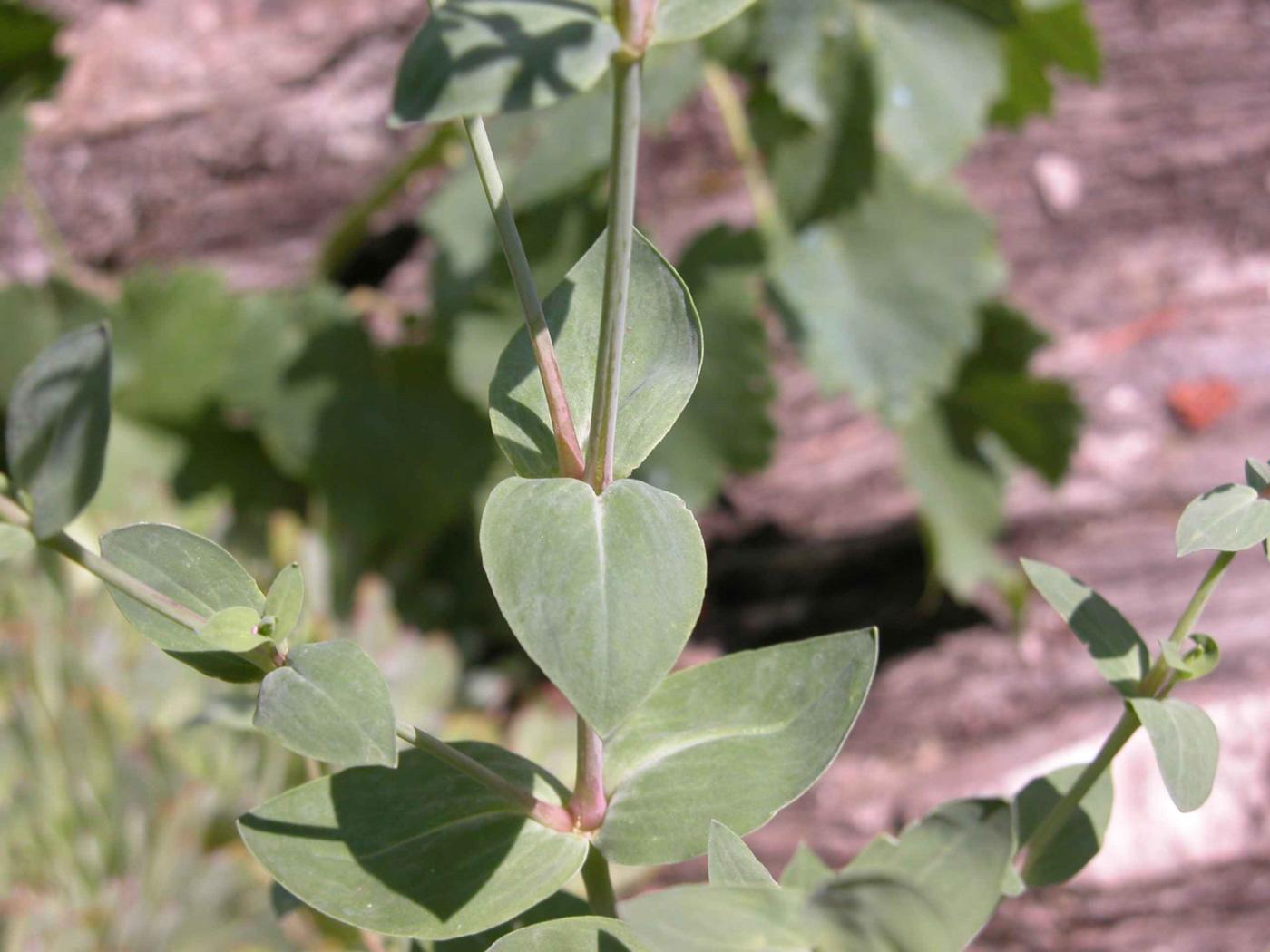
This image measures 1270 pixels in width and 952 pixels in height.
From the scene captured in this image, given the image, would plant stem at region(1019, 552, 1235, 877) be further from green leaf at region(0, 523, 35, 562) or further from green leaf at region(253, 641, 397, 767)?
green leaf at region(0, 523, 35, 562)

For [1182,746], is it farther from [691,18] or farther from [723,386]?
[723,386]

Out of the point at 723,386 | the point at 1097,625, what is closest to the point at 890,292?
the point at 723,386

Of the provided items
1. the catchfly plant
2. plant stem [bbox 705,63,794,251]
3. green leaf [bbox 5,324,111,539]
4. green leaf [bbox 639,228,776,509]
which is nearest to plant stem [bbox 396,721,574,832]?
the catchfly plant

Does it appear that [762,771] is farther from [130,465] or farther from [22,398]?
[130,465]

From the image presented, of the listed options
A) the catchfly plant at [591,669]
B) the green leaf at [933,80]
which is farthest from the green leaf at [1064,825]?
the green leaf at [933,80]

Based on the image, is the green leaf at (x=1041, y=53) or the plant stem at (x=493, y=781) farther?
the green leaf at (x=1041, y=53)

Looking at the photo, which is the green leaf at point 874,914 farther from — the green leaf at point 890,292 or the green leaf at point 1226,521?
the green leaf at point 890,292
